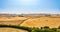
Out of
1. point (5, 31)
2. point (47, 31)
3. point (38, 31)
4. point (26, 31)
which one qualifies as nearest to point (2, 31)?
point (5, 31)

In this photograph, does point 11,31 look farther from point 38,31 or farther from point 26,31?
point 38,31

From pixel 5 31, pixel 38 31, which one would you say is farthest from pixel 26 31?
pixel 5 31

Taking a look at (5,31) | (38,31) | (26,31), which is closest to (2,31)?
(5,31)

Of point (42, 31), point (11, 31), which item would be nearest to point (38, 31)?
point (42, 31)

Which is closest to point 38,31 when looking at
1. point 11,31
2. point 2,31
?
point 11,31

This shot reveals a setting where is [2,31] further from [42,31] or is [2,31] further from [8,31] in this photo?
[42,31]

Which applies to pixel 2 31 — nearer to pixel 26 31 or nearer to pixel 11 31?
pixel 11 31

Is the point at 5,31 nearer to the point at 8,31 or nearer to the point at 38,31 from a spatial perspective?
the point at 8,31
